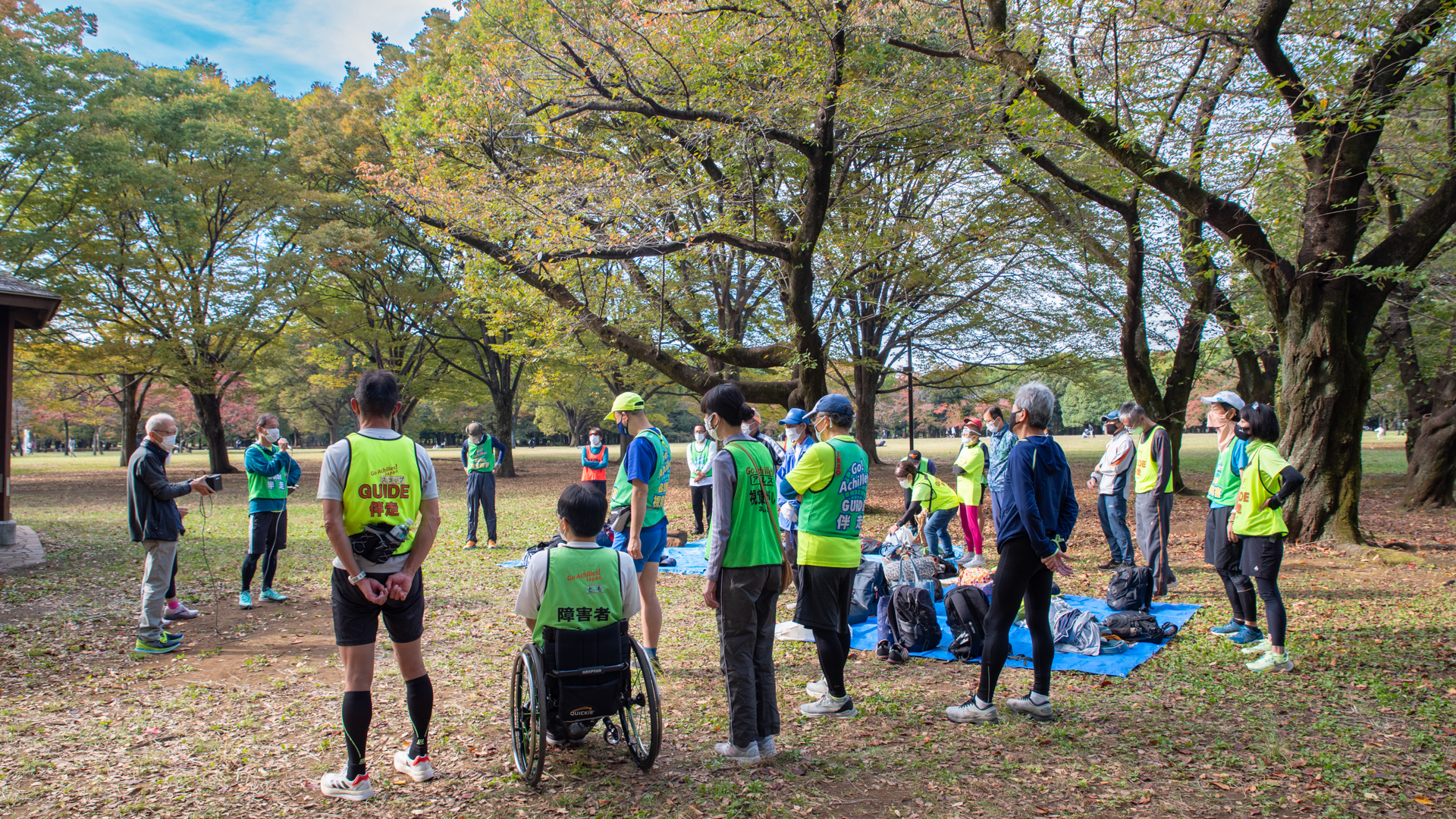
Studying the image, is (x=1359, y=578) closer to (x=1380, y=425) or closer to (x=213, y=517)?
(x=213, y=517)

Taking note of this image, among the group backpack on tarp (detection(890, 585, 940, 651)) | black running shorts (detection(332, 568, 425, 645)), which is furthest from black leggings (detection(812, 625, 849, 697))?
black running shorts (detection(332, 568, 425, 645))

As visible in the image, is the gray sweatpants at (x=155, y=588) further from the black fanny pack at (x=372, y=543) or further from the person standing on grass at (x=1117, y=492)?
the person standing on grass at (x=1117, y=492)

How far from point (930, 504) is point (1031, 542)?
15.4ft

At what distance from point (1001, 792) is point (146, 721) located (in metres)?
4.53

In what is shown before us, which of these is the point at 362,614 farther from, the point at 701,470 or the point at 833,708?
the point at 701,470

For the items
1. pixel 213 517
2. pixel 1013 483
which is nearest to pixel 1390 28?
pixel 1013 483

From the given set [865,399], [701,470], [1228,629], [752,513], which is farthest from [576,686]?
[865,399]

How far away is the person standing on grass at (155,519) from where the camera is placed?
17.7 feet

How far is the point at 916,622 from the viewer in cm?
539

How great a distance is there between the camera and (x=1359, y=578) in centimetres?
759

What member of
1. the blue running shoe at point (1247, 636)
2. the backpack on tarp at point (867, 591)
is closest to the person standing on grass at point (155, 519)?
the backpack on tarp at point (867, 591)

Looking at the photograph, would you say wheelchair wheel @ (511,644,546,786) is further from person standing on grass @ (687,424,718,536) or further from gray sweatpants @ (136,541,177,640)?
person standing on grass @ (687,424,718,536)

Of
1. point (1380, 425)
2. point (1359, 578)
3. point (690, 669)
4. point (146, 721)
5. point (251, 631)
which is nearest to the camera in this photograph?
point (146, 721)

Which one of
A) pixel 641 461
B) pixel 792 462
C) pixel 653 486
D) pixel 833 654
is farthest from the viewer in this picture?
pixel 792 462
